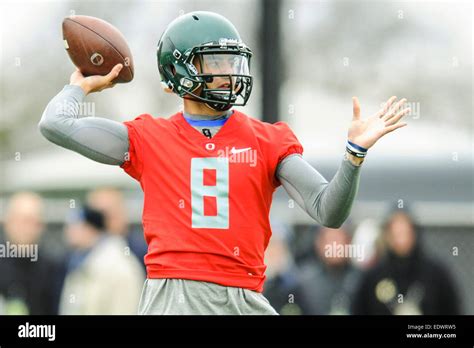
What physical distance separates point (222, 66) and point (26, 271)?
4.87 meters

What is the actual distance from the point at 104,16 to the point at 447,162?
4027mm

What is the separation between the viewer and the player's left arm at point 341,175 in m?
4.47

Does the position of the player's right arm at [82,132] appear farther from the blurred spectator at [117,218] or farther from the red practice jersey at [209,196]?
the blurred spectator at [117,218]

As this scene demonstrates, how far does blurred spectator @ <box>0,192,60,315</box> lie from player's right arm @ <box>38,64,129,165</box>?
433 centimetres

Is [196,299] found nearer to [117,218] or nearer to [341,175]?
[341,175]

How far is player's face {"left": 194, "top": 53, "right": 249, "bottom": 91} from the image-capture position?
4785mm

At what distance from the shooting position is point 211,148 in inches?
187

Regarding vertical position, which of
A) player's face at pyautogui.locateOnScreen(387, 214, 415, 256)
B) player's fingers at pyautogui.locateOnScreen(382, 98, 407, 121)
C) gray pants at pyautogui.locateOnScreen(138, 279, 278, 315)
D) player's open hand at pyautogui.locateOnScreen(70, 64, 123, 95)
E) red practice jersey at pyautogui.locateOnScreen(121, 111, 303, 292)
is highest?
player's open hand at pyautogui.locateOnScreen(70, 64, 123, 95)

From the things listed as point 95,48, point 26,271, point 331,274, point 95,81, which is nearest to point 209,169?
point 95,81

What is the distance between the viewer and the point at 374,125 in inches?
179

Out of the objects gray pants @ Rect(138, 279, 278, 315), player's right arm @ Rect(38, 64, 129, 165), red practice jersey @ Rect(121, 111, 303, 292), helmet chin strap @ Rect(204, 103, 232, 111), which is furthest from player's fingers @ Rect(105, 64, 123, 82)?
gray pants @ Rect(138, 279, 278, 315)

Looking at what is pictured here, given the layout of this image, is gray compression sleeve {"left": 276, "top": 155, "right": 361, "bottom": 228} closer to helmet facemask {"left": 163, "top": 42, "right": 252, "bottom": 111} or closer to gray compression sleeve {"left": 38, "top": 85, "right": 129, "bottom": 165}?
helmet facemask {"left": 163, "top": 42, "right": 252, "bottom": 111}

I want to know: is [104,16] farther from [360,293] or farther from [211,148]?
[211,148]
